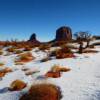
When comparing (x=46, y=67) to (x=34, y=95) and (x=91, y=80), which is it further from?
(x=34, y=95)

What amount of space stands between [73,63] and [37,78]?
5.03 m

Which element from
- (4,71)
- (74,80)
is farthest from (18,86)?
(4,71)

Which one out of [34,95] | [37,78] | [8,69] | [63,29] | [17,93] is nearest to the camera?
[34,95]

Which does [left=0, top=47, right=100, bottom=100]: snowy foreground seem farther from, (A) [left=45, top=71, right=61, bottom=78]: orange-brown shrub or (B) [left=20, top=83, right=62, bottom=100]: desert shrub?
(B) [left=20, top=83, right=62, bottom=100]: desert shrub

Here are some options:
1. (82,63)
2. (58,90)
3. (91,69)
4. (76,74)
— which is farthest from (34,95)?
(82,63)

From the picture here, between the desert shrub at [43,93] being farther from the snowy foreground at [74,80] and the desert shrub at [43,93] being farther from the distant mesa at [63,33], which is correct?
the distant mesa at [63,33]

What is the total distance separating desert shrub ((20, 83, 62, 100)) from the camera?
11.9 metres

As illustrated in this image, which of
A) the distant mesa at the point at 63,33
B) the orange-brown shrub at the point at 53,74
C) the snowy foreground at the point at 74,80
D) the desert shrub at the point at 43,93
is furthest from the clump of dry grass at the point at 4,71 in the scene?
the distant mesa at the point at 63,33

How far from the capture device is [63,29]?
200ft

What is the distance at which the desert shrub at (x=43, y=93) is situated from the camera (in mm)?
11891

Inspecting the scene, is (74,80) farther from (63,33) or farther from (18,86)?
(63,33)

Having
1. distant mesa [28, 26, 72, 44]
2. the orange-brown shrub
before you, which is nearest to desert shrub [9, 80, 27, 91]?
the orange-brown shrub

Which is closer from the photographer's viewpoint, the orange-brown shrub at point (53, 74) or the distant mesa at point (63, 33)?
the orange-brown shrub at point (53, 74)

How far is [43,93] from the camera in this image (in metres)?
12.0
